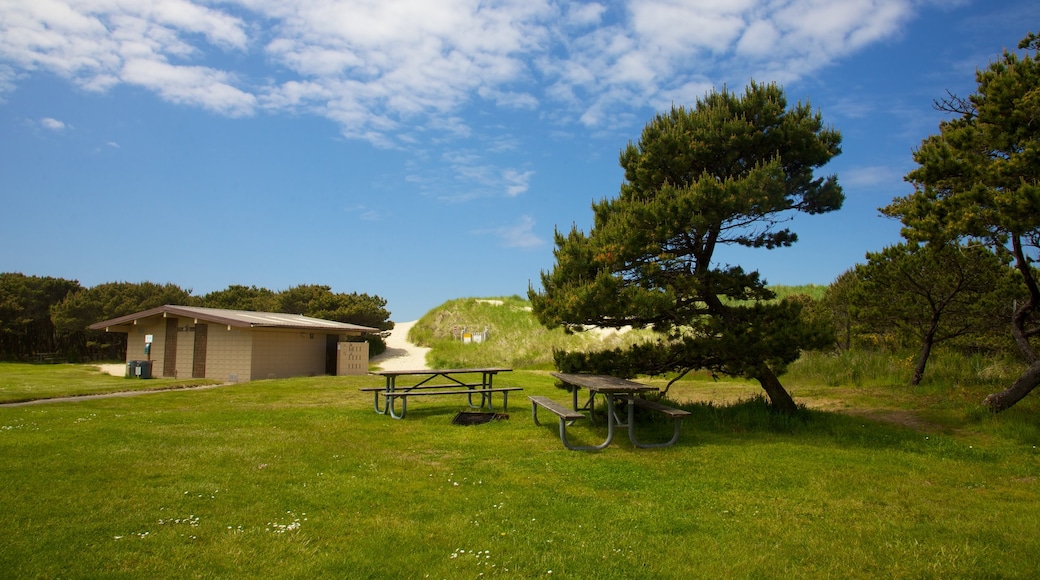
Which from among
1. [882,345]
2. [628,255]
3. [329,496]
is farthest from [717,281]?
[882,345]

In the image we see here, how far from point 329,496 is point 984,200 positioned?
9.28m

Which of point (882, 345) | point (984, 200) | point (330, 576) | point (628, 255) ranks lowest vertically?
point (330, 576)

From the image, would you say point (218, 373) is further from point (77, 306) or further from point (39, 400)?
point (77, 306)

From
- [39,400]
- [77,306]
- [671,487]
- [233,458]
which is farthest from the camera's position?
[77,306]

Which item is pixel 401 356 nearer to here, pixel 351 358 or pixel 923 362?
pixel 351 358

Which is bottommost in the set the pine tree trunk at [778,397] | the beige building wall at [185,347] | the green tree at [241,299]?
the pine tree trunk at [778,397]

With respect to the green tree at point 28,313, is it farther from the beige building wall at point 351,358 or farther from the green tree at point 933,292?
the green tree at point 933,292

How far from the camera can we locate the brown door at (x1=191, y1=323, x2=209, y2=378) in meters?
21.1

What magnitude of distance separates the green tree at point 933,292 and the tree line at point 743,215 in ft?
7.49

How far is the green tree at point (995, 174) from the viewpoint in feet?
26.6

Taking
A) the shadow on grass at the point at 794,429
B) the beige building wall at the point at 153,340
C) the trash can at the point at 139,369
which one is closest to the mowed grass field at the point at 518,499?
the shadow on grass at the point at 794,429

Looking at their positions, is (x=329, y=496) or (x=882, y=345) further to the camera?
(x=882, y=345)

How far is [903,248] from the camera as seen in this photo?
13.1m

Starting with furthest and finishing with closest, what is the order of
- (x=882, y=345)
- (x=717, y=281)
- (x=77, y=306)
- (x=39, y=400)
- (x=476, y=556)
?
(x=77, y=306), (x=882, y=345), (x=39, y=400), (x=717, y=281), (x=476, y=556)
